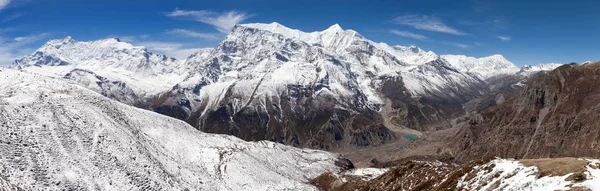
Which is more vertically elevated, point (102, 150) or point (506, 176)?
point (506, 176)

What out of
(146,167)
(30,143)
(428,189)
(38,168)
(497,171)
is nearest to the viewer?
(497,171)

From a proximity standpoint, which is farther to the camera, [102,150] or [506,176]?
[102,150]

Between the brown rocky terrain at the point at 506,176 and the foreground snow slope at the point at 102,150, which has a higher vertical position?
the brown rocky terrain at the point at 506,176

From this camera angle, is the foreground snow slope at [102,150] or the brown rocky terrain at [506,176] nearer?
the brown rocky terrain at [506,176]

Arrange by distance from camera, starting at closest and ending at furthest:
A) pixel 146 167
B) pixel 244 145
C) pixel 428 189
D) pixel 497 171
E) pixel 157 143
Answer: pixel 497 171 → pixel 428 189 → pixel 146 167 → pixel 157 143 → pixel 244 145

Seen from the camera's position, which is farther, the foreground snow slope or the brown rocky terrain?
the foreground snow slope

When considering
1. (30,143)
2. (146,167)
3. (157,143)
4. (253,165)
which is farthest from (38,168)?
(253,165)

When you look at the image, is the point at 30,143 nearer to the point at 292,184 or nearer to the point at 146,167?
the point at 146,167

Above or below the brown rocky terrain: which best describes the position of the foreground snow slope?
below
